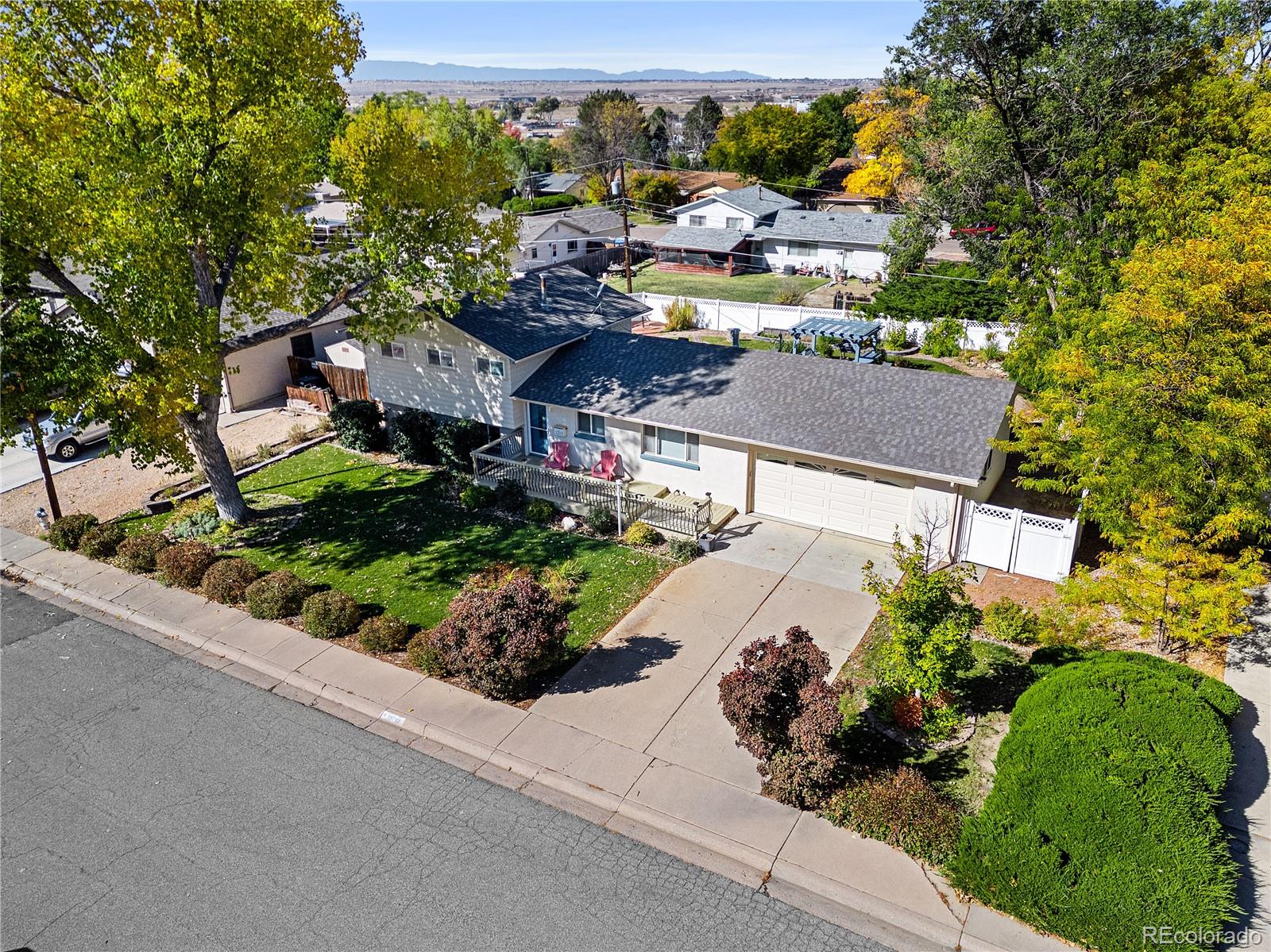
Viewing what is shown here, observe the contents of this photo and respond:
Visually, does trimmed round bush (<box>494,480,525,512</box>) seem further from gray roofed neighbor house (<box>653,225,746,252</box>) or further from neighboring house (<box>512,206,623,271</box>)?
gray roofed neighbor house (<box>653,225,746,252</box>)

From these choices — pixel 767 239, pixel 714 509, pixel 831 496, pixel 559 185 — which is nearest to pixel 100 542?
pixel 714 509

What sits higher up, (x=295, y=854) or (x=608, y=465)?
(x=608, y=465)

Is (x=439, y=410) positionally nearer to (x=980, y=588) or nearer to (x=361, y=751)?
(x=361, y=751)

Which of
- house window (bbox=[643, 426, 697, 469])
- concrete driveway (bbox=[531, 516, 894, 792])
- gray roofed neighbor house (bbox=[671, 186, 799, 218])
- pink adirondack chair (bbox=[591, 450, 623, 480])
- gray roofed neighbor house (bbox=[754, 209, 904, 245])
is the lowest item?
concrete driveway (bbox=[531, 516, 894, 792])

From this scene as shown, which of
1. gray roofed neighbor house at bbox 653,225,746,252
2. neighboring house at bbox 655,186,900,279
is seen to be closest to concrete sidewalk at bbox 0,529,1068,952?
gray roofed neighbor house at bbox 653,225,746,252

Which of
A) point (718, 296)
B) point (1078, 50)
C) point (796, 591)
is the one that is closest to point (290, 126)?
point (796, 591)

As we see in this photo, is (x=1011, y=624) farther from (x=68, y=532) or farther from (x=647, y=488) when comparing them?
(x=68, y=532)
